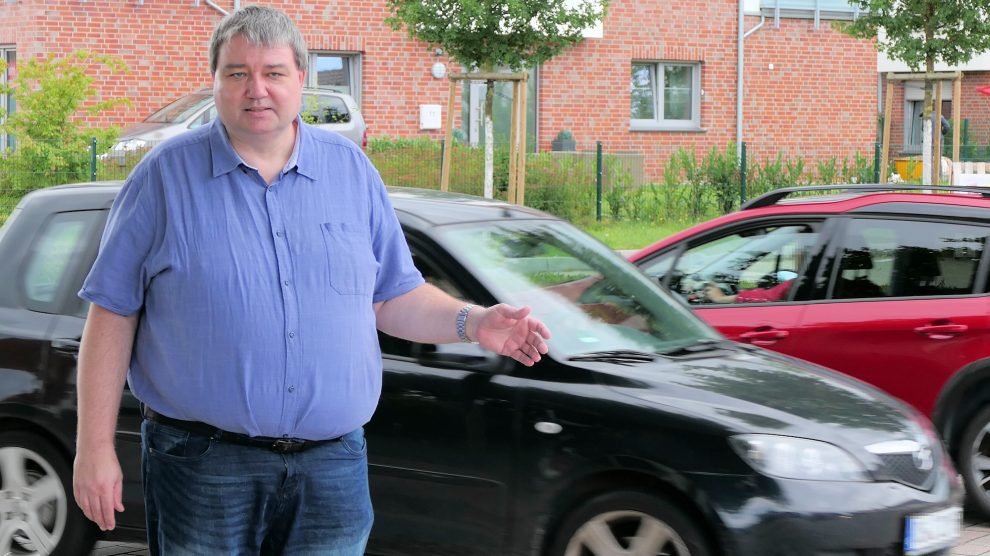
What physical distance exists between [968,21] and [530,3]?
5432 millimetres

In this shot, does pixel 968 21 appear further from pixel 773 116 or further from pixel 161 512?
pixel 161 512

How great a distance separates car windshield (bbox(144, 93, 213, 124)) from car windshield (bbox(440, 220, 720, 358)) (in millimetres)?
14761

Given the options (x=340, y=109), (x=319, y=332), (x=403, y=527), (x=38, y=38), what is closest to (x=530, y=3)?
(x=340, y=109)

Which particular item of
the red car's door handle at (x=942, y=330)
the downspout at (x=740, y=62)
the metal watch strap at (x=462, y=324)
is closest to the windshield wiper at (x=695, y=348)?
the red car's door handle at (x=942, y=330)

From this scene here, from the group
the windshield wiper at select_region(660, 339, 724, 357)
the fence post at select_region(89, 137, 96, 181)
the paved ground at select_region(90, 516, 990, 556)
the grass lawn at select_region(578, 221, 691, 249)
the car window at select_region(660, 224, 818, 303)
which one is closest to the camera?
the windshield wiper at select_region(660, 339, 724, 357)

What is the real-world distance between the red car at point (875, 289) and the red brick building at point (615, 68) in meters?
16.1

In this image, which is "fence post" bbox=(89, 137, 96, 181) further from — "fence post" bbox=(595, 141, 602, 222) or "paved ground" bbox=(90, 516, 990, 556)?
"paved ground" bbox=(90, 516, 990, 556)

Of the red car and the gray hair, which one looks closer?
the gray hair

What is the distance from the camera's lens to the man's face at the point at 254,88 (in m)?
3.04

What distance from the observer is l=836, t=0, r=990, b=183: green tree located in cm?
1750

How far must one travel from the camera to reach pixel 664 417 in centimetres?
457

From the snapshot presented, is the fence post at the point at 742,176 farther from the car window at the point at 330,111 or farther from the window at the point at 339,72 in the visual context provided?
the window at the point at 339,72

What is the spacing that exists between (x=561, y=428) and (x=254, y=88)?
2007 millimetres

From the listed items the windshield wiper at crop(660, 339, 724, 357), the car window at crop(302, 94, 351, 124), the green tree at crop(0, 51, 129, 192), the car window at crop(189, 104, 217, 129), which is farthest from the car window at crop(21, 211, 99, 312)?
the car window at crop(302, 94, 351, 124)
